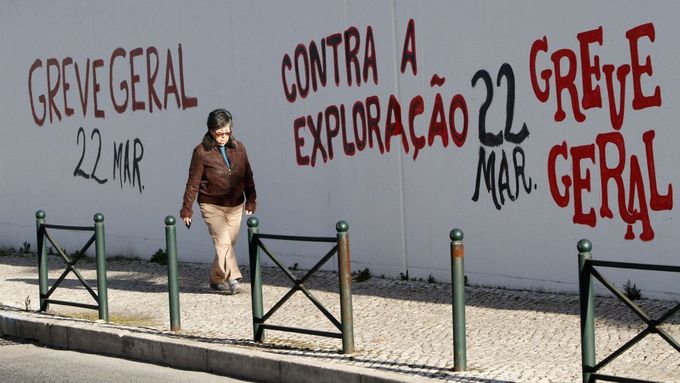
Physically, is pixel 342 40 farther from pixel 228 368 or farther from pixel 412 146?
pixel 228 368

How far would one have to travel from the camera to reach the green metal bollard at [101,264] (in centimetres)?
1041

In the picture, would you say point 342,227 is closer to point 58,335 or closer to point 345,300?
point 345,300

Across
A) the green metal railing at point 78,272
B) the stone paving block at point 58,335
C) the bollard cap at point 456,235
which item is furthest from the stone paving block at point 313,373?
the stone paving block at point 58,335

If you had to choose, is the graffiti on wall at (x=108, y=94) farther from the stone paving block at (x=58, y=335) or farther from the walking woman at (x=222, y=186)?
the stone paving block at (x=58, y=335)

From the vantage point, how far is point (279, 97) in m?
13.3

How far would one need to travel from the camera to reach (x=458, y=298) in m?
7.79

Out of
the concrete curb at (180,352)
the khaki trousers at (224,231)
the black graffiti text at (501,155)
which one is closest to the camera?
the concrete curb at (180,352)

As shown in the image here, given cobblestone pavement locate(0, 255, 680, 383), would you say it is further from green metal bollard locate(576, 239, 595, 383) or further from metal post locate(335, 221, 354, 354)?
green metal bollard locate(576, 239, 595, 383)

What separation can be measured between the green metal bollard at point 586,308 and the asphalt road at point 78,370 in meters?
2.67

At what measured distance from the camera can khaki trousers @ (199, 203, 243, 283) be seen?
11688 millimetres

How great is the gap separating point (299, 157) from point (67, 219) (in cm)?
519

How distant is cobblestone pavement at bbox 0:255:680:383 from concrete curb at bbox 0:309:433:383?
0.19 m

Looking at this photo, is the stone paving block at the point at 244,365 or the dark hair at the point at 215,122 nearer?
the stone paving block at the point at 244,365

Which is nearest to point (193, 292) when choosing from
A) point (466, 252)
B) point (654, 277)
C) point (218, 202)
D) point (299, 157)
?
point (218, 202)
